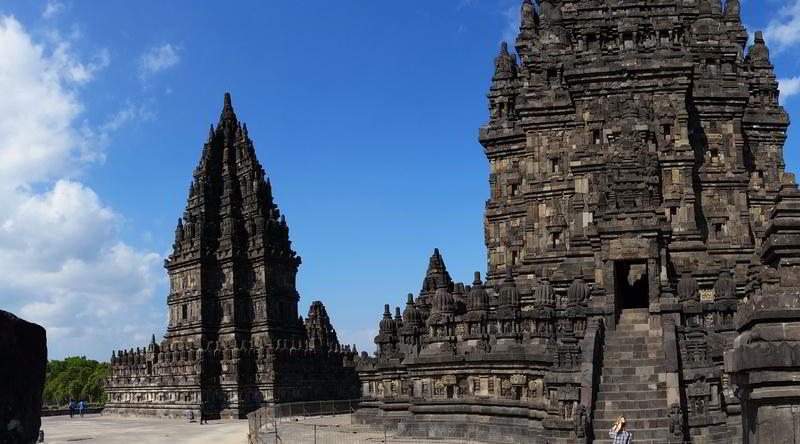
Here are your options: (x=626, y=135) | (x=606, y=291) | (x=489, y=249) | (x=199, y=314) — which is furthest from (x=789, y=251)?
(x=199, y=314)

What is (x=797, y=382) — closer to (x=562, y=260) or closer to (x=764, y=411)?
(x=764, y=411)

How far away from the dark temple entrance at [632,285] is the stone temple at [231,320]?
27.4 m

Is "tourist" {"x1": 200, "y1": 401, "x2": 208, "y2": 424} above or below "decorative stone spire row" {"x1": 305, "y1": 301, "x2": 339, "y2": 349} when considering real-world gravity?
below

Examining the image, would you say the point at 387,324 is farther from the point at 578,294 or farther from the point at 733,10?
the point at 733,10

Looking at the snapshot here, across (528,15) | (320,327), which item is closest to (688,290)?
(528,15)

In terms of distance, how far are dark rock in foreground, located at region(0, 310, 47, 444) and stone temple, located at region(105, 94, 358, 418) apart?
4712 cm

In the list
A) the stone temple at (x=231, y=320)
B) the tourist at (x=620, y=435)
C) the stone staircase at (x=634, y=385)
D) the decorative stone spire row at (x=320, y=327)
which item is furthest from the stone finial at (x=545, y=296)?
the decorative stone spire row at (x=320, y=327)

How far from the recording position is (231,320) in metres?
64.0

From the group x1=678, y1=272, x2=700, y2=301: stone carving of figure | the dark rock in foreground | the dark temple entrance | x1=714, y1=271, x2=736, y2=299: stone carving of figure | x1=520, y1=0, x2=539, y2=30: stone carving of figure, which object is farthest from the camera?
x1=520, y1=0, x2=539, y2=30: stone carving of figure

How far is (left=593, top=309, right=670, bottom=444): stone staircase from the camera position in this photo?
2615 cm

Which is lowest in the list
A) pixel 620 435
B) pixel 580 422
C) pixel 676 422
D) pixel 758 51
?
pixel 676 422

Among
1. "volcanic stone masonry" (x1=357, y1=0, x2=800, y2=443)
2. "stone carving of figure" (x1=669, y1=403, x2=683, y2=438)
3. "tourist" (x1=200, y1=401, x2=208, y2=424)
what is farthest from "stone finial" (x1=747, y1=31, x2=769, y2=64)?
"tourist" (x1=200, y1=401, x2=208, y2=424)

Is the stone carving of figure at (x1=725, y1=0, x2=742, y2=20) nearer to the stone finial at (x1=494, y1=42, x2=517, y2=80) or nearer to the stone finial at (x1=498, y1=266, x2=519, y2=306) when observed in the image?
the stone finial at (x1=494, y1=42, x2=517, y2=80)

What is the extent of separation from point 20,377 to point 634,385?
69.6ft
